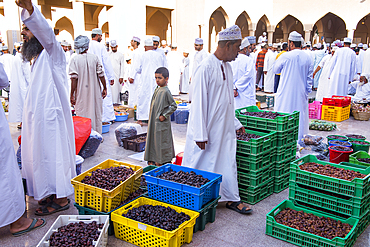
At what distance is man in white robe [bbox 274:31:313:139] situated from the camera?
602 cm

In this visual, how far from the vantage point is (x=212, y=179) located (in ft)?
11.0

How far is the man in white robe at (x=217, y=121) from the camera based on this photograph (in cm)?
343

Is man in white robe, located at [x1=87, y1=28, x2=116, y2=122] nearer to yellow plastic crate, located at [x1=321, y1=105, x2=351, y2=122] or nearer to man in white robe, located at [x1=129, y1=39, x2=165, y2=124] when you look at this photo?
man in white robe, located at [x1=129, y1=39, x2=165, y2=124]

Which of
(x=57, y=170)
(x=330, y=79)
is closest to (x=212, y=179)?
(x=57, y=170)

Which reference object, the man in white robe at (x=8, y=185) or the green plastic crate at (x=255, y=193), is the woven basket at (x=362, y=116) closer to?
the green plastic crate at (x=255, y=193)

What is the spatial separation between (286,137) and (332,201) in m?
1.21

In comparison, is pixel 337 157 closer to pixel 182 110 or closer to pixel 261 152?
pixel 261 152

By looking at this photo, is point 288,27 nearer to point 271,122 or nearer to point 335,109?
point 335,109

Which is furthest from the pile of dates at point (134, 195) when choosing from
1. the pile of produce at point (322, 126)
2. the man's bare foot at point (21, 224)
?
the pile of produce at point (322, 126)

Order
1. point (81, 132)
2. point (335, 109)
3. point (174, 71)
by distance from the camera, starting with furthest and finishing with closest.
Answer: point (174, 71)
point (335, 109)
point (81, 132)

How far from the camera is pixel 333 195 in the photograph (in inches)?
128

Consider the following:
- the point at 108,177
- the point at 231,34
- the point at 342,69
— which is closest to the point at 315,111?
the point at 342,69

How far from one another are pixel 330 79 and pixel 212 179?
28.9ft

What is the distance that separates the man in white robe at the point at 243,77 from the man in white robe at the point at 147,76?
6.80 feet
